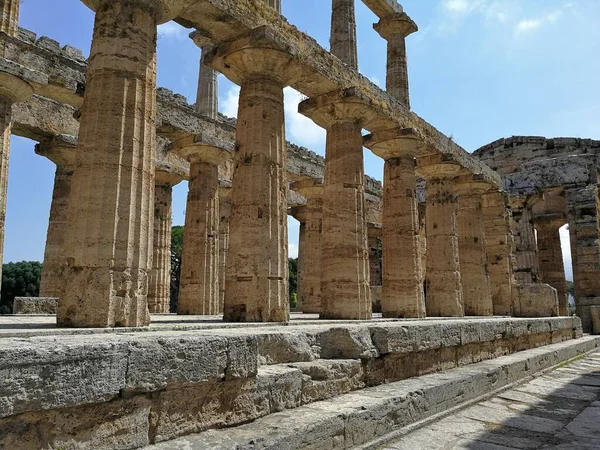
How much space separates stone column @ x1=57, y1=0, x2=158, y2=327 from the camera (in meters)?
6.37

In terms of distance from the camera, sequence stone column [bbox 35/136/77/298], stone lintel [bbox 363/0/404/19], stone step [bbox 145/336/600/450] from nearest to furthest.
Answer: stone step [bbox 145/336/600/450] < stone column [bbox 35/136/77/298] < stone lintel [bbox 363/0/404/19]

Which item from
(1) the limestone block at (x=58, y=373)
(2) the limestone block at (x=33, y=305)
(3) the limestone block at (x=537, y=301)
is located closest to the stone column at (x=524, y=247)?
(3) the limestone block at (x=537, y=301)

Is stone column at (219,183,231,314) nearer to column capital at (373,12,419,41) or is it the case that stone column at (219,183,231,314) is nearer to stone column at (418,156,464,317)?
stone column at (418,156,464,317)

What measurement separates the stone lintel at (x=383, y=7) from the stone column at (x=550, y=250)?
17.5 m

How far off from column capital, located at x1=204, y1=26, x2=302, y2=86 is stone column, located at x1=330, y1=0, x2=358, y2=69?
6.20 metres

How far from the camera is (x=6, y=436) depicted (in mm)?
3090

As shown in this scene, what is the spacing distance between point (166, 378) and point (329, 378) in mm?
2379

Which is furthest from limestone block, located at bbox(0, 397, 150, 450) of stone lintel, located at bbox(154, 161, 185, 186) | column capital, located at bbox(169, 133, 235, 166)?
stone lintel, located at bbox(154, 161, 185, 186)

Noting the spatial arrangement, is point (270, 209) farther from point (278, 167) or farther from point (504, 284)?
point (504, 284)

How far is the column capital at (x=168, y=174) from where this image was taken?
56.1 ft

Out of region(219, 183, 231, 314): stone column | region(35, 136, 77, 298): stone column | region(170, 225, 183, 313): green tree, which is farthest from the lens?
region(170, 225, 183, 313): green tree

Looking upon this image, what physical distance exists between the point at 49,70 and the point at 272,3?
20.0 ft

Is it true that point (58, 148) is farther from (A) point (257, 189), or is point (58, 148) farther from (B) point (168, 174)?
(A) point (257, 189)

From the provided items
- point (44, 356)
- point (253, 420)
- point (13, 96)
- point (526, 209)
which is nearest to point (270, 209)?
point (253, 420)
